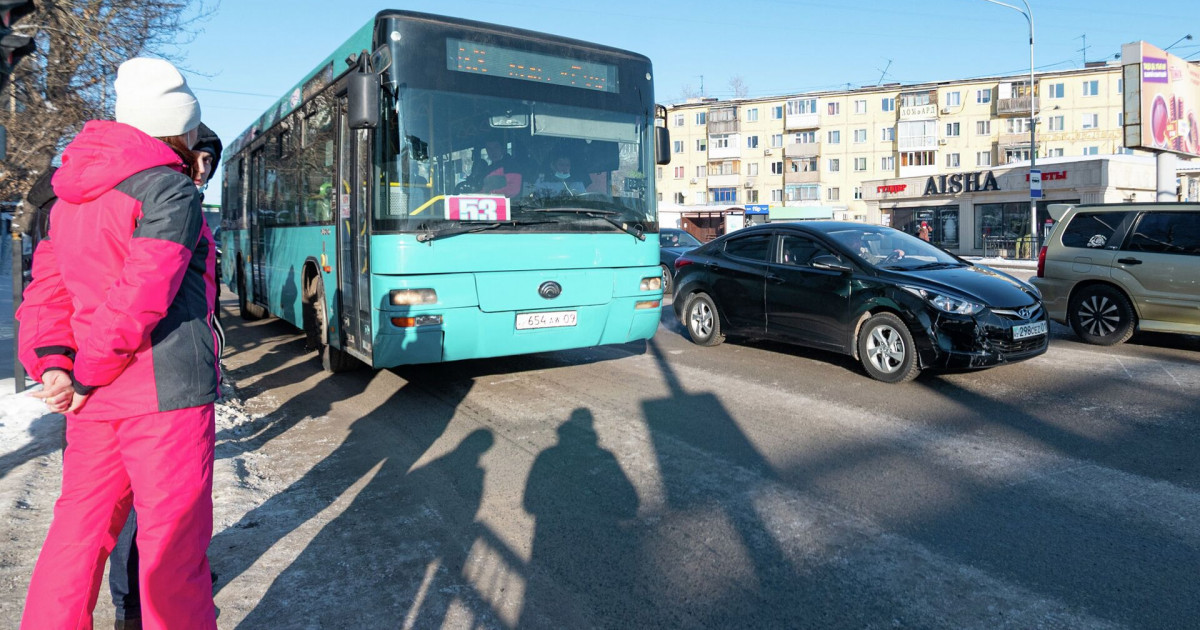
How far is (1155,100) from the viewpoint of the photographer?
2297 cm

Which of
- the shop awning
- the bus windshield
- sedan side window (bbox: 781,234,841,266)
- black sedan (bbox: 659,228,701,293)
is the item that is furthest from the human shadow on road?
the shop awning

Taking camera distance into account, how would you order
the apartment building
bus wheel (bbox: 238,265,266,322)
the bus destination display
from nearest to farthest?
the bus destination display → bus wheel (bbox: 238,265,266,322) → the apartment building

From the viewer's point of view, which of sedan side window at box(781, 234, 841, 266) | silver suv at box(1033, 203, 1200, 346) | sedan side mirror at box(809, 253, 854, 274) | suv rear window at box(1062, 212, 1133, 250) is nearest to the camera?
sedan side mirror at box(809, 253, 854, 274)

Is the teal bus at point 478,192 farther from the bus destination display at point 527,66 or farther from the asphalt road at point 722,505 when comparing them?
the asphalt road at point 722,505

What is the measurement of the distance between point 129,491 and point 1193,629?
154 inches

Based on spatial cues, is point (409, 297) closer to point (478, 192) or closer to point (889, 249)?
point (478, 192)

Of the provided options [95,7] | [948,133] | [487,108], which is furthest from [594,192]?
[948,133]

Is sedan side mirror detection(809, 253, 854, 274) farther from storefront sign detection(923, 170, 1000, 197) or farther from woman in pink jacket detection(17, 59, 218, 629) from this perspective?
storefront sign detection(923, 170, 1000, 197)

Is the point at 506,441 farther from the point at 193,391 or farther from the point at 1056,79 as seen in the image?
the point at 1056,79

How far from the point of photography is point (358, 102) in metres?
6.38

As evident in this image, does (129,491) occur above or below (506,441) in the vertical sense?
above

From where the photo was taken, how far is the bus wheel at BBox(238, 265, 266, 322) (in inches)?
559

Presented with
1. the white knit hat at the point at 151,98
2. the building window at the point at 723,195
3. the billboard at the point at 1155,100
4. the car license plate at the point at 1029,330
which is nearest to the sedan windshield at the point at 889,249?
the car license plate at the point at 1029,330

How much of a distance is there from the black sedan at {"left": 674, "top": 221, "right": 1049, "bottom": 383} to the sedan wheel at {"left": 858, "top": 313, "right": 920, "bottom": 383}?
0.01 meters
